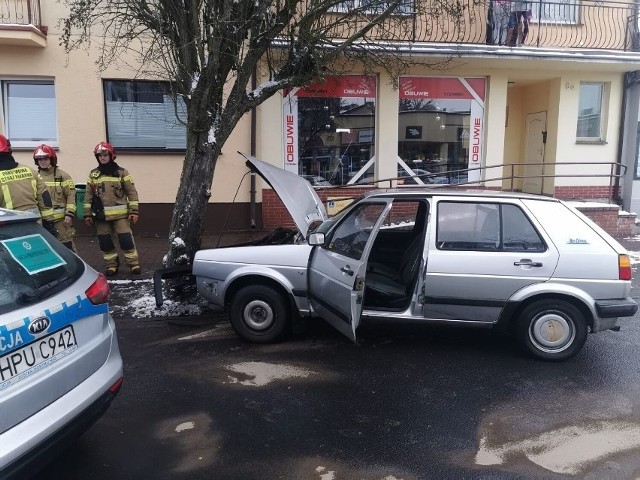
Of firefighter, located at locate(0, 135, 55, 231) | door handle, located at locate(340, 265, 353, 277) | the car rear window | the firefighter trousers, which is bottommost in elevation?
the firefighter trousers

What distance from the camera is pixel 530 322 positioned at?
447 cm

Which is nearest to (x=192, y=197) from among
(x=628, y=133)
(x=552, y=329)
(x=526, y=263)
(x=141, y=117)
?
(x=526, y=263)

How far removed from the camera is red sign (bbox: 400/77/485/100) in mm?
11391

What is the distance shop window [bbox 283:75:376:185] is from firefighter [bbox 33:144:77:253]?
16.1 feet

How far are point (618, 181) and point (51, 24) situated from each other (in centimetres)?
1277

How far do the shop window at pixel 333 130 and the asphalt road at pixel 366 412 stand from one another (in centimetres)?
664

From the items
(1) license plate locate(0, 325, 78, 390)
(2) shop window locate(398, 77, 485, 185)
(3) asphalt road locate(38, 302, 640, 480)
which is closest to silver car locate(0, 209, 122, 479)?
(1) license plate locate(0, 325, 78, 390)

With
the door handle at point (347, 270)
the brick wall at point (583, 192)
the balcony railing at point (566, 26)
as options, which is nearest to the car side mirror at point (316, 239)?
the door handle at point (347, 270)

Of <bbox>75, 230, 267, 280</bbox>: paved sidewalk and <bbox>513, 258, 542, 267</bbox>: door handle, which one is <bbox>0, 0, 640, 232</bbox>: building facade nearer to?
<bbox>75, 230, 267, 280</bbox>: paved sidewalk

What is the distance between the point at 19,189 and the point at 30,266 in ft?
13.0

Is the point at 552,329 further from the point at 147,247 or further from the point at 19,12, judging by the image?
the point at 19,12

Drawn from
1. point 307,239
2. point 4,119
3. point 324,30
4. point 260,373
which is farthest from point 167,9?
point 4,119

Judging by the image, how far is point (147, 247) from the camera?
31.3 ft

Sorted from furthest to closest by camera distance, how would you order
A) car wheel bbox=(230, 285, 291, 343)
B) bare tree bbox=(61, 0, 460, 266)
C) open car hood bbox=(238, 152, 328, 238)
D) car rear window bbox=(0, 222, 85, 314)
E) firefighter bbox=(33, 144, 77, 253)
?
firefighter bbox=(33, 144, 77, 253) → bare tree bbox=(61, 0, 460, 266) → open car hood bbox=(238, 152, 328, 238) → car wheel bbox=(230, 285, 291, 343) → car rear window bbox=(0, 222, 85, 314)
